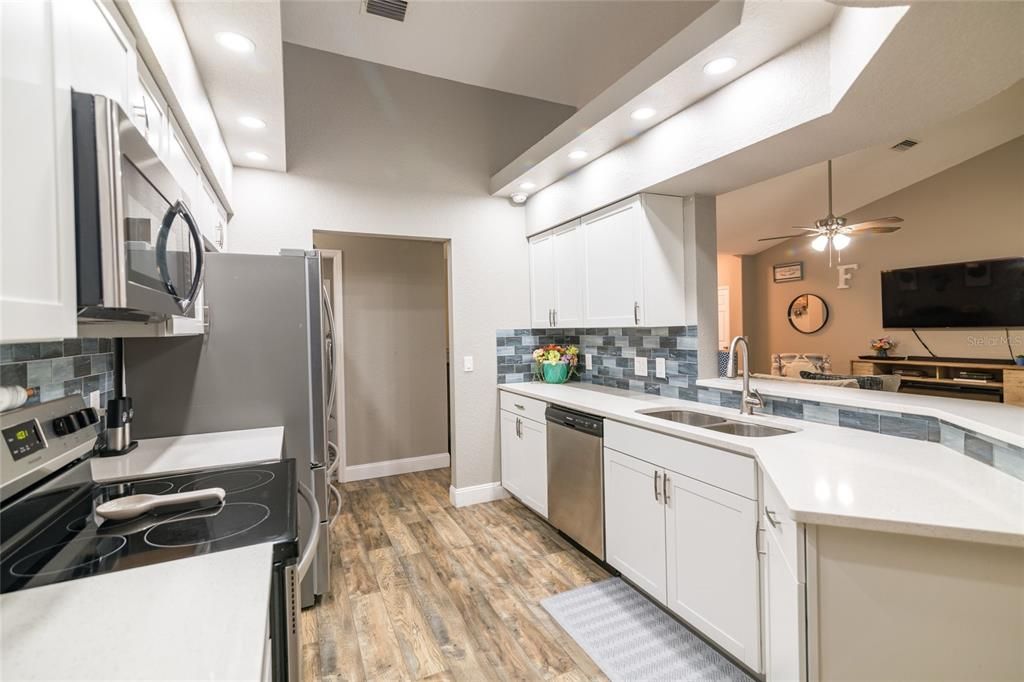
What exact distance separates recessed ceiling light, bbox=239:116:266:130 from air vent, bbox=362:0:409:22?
931 mm

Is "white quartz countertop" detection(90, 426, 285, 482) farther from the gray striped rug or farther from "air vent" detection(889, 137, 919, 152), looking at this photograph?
"air vent" detection(889, 137, 919, 152)

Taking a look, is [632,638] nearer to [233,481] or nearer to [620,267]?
[233,481]

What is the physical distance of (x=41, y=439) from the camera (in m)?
1.14

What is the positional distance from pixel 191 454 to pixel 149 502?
62 centimetres

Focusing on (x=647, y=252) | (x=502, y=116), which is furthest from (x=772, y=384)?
(x=502, y=116)

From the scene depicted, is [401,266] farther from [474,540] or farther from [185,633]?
[185,633]

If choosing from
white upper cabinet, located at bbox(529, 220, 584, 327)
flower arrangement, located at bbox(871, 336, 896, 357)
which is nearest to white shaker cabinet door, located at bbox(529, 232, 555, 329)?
white upper cabinet, located at bbox(529, 220, 584, 327)

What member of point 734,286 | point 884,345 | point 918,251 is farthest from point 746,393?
point 734,286

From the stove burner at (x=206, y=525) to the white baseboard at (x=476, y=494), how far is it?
2.50 metres

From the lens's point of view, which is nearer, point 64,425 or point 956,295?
point 64,425

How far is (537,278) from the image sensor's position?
373 centimetres

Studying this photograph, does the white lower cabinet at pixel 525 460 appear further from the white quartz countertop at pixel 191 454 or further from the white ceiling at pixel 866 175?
the white ceiling at pixel 866 175

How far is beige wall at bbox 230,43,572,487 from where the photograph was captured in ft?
10.1

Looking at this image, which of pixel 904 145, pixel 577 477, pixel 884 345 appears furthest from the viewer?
pixel 884 345
